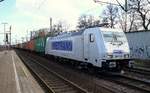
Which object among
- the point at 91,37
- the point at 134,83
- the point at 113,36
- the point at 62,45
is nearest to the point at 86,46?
the point at 91,37

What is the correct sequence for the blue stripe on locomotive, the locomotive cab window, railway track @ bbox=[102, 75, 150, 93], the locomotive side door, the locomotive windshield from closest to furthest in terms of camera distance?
railway track @ bbox=[102, 75, 150, 93]
the locomotive windshield
the locomotive cab window
the locomotive side door
the blue stripe on locomotive

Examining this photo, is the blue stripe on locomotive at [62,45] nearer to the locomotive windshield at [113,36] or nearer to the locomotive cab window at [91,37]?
the locomotive cab window at [91,37]

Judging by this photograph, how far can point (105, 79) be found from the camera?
58.0 feet

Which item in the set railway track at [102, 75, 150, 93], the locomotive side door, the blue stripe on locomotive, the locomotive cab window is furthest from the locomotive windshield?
the blue stripe on locomotive

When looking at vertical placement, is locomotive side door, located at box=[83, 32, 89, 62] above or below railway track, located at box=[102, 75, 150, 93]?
above

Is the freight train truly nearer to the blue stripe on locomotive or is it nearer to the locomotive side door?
the locomotive side door

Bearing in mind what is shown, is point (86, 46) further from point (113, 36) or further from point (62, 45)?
point (62, 45)

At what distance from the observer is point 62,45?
28875 millimetres

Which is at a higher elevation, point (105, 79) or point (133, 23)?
point (133, 23)

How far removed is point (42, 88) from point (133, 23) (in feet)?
164

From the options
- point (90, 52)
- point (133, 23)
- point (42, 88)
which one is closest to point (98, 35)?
point (90, 52)

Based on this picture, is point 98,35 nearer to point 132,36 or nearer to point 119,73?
point 119,73

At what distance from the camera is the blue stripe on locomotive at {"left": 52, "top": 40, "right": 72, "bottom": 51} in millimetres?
25609

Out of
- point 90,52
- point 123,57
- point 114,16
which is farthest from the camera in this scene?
point 114,16
